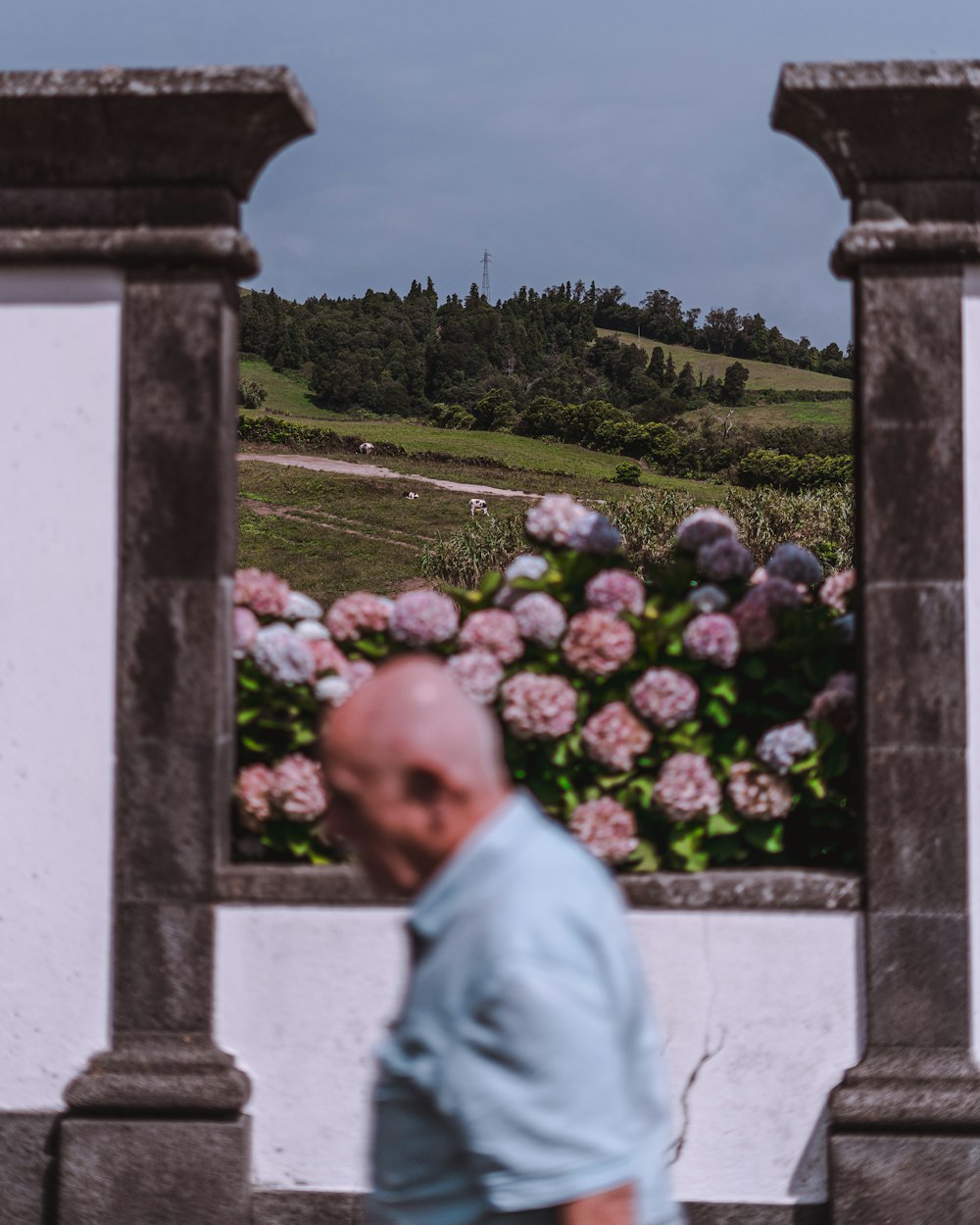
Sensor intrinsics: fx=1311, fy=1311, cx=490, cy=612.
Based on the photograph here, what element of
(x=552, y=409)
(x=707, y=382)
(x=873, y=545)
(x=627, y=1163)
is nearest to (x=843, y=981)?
(x=873, y=545)

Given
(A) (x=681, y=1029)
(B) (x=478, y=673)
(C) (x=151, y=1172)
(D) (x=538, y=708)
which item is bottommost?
(C) (x=151, y=1172)

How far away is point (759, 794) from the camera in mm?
4090

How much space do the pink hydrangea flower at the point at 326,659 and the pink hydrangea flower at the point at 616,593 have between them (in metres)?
0.85

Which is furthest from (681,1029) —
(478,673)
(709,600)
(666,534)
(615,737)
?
(666,534)

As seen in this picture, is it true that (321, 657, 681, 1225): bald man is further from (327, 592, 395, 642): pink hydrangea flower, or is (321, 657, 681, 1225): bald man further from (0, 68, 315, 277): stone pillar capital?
(0, 68, 315, 277): stone pillar capital

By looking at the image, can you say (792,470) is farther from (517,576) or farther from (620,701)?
(620,701)

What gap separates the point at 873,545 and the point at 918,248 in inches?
35.6

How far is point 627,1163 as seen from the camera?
1572mm

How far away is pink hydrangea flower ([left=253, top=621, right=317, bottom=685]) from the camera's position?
420 cm

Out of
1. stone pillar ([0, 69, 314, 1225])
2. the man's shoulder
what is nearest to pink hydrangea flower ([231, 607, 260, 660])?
stone pillar ([0, 69, 314, 1225])

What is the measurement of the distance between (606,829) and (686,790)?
0.91 feet

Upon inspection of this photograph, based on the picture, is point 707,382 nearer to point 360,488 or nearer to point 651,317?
point 651,317

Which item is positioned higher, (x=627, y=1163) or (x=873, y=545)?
(x=873, y=545)

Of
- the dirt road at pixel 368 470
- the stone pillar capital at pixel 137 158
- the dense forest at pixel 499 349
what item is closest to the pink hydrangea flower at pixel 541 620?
the stone pillar capital at pixel 137 158
